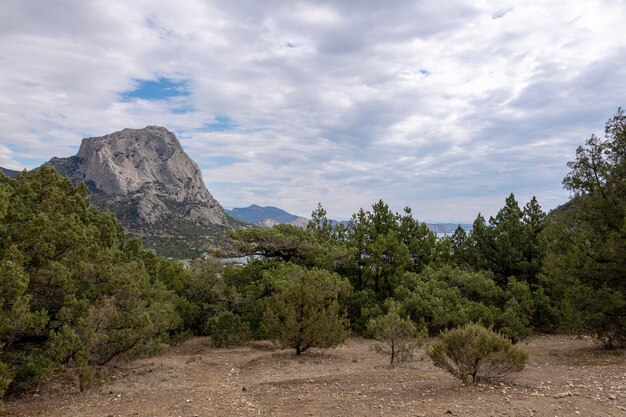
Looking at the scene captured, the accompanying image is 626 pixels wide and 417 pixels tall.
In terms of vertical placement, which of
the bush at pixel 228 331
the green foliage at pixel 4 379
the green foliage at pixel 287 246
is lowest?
the bush at pixel 228 331

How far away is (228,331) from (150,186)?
4156 inches

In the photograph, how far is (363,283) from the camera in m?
21.7

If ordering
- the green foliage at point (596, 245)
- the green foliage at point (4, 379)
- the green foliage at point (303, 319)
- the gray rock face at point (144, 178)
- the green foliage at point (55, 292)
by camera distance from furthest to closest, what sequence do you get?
1. the gray rock face at point (144, 178)
2. the green foliage at point (303, 319)
3. the green foliage at point (596, 245)
4. the green foliage at point (55, 292)
5. the green foliage at point (4, 379)

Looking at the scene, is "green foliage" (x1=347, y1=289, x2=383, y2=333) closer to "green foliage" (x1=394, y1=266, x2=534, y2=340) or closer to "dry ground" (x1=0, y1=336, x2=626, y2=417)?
"green foliage" (x1=394, y1=266, x2=534, y2=340)

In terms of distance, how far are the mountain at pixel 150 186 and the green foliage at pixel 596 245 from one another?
57050 mm

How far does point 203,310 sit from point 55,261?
10479mm

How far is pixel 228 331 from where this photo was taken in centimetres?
1638

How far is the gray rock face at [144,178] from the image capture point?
315ft

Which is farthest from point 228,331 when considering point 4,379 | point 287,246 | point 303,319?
point 4,379

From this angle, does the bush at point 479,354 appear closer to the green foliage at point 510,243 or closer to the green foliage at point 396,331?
the green foliage at point 396,331

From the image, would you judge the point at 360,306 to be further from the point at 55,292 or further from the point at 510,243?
the point at 55,292

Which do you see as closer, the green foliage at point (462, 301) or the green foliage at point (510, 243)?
the green foliage at point (462, 301)

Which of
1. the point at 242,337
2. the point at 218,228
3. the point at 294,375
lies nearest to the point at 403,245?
the point at 242,337

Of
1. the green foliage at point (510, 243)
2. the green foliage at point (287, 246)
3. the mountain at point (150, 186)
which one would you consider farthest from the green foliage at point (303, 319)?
the mountain at point (150, 186)
